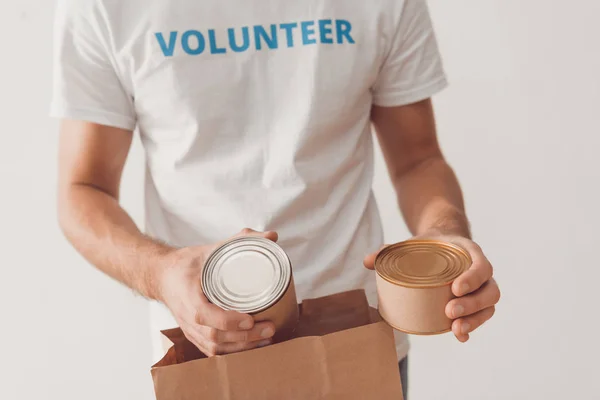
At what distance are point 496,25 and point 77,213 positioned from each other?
3.58 feet

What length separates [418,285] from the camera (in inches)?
23.1

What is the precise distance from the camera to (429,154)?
102 centimetres

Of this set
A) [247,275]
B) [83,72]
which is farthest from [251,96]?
[247,275]

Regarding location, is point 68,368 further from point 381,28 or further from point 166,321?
point 381,28

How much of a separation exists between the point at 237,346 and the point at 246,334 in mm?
28

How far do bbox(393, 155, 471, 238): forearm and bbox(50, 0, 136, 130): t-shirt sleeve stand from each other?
47cm

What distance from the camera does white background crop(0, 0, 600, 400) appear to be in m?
1.43

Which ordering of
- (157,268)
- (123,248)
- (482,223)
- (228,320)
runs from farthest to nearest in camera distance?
(482,223) → (123,248) → (157,268) → (228,320)

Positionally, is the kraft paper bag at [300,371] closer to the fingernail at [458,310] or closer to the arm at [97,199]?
the fingernail at [458,310]

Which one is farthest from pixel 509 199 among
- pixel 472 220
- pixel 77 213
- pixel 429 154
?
pixel 77 213

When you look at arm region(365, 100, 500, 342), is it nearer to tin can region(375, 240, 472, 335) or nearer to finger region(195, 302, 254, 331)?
tin can region(375, 240, 472, 335)

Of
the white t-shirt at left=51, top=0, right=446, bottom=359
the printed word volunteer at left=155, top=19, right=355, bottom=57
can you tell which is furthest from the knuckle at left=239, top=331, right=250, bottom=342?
the printed word volunteer at left=155, top=19, right=355, bottom=57

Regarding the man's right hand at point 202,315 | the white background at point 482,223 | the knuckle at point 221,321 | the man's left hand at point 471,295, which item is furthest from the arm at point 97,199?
the white background at point 482,223

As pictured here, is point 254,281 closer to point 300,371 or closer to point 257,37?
point 300,371
